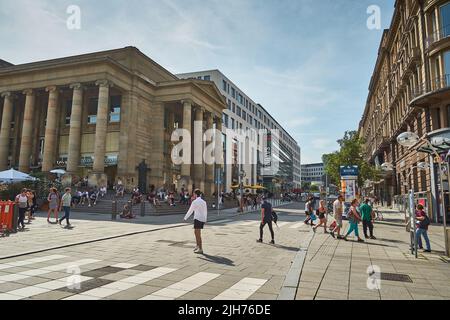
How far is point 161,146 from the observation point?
40.2 m

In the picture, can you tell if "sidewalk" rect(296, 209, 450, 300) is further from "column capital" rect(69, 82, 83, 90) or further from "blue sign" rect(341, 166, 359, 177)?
"column capital" rect(69, 82, 83, 90)

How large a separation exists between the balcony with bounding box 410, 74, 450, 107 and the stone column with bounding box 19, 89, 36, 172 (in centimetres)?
3768

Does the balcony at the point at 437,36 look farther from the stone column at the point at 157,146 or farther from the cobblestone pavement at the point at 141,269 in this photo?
the stone column at the point at 157,146

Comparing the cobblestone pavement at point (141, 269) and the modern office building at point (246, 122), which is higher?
the modern office building at point (246, 122)

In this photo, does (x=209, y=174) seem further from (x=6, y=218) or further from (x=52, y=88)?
(x=6, y=218)

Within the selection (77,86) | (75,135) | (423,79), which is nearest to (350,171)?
(423,79)

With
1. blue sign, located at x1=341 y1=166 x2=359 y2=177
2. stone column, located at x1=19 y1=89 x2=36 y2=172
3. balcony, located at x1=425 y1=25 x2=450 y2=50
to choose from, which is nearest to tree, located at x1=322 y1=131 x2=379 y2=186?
blue sign, located at x1=341 y1=166 x2=359 y2=177

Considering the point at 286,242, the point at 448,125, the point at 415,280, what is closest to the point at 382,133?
the point at 448,125

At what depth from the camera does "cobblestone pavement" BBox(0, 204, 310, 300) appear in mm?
5336

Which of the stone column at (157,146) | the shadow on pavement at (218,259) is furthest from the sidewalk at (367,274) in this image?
the stone column at (157,146)

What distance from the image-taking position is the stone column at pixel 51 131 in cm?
3406

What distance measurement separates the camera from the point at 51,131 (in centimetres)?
3450
